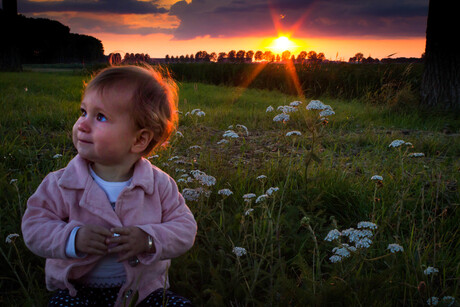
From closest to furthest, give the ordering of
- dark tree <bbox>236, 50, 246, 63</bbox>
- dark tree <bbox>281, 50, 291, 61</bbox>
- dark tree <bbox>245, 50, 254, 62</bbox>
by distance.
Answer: dark tree <bbox>281, 50, 291, 61</bbox> → dark tree <bbox>245, 50, 254, 62</bbox> → dark tree <bbox>236, 50, 246, 63</bbox>

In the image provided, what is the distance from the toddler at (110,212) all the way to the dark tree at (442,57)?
778 centimetres

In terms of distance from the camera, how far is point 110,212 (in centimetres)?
164

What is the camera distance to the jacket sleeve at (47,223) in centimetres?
153

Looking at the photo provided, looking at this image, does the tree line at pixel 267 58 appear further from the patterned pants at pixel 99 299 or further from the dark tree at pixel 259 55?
the patterned pants at pixel 99 299

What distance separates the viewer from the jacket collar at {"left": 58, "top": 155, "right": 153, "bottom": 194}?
5.37 ft

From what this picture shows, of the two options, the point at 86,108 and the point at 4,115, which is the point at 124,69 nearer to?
the point at 86,108

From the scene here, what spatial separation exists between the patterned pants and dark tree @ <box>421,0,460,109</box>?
7.82 meters

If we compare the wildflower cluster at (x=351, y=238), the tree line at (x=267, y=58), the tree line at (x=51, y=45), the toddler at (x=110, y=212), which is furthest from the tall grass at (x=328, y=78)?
the tree line at (x=51, y=45)

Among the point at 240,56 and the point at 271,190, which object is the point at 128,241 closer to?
the point at 271,190

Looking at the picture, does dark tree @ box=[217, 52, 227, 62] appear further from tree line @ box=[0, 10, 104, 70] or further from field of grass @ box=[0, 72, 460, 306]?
Answer: tree line @ box=[0, 10, 104, 70]

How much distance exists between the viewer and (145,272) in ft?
5.59

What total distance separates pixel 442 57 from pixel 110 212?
825 cm

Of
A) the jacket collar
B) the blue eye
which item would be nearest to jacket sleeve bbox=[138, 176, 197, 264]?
the jacket collar

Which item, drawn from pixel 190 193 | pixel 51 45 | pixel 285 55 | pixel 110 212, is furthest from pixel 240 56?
pixel 51 45
